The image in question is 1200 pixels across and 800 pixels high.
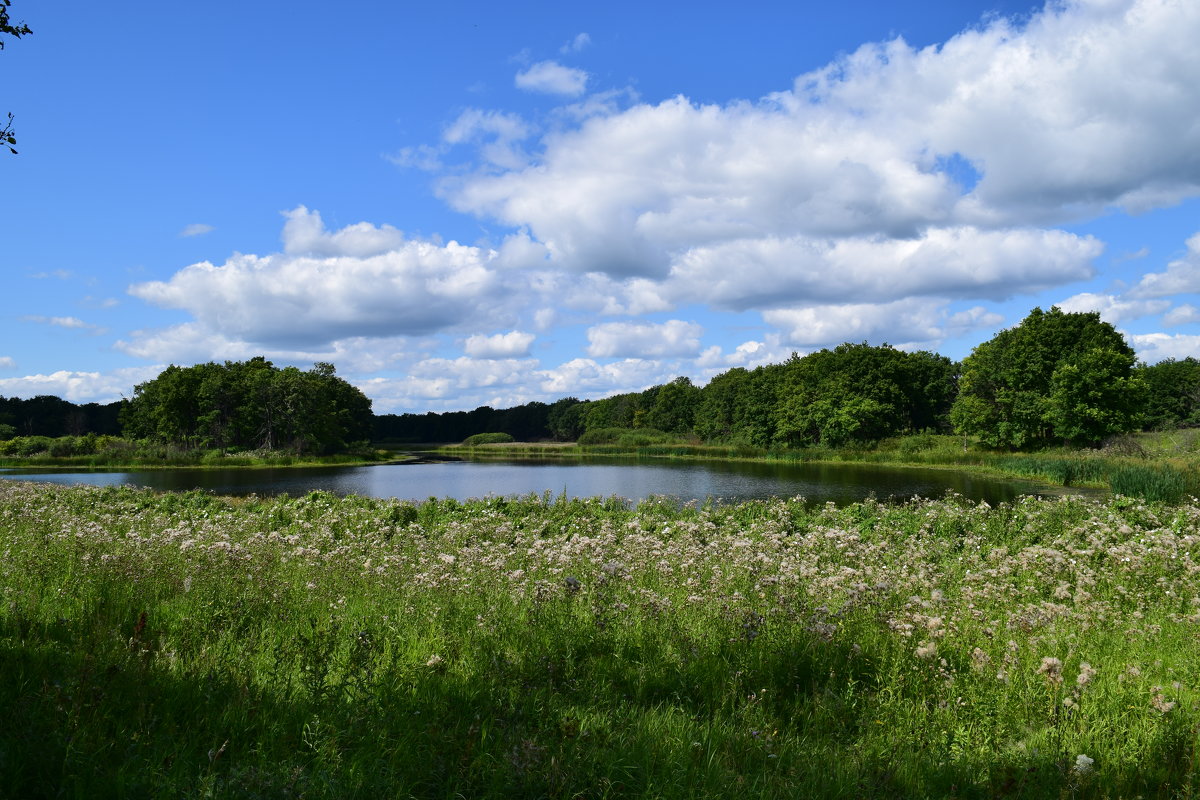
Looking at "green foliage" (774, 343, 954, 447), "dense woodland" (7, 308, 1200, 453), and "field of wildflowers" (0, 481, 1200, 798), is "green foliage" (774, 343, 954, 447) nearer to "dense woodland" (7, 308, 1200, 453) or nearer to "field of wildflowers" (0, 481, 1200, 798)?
"dense woodland" (7, 308, 1200, 453)

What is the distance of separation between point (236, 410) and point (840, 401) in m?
66.5

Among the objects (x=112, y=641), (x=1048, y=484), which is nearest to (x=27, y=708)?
(x=112, y=641)

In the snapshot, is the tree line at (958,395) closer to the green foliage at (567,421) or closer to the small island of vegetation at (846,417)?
the small island of vegetation at (846,417)

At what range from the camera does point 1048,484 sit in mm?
36062

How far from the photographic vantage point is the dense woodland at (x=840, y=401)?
174ft

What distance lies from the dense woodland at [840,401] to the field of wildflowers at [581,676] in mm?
53490

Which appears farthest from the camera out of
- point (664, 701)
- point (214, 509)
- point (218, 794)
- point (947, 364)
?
point (947, 364)

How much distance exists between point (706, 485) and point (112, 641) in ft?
109

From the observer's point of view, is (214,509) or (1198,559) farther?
(214,509)

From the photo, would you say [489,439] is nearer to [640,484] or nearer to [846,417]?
[846,417]

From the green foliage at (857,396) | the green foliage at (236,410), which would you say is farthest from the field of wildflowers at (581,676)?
the green foliage at (236,410)

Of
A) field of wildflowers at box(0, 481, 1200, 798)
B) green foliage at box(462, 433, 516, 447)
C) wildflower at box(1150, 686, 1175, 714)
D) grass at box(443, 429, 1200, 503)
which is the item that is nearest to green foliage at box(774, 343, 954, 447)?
grass at box(443, 429, 1200, 503)

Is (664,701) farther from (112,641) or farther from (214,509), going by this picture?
(214,509)

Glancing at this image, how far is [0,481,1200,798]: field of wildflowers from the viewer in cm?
369
